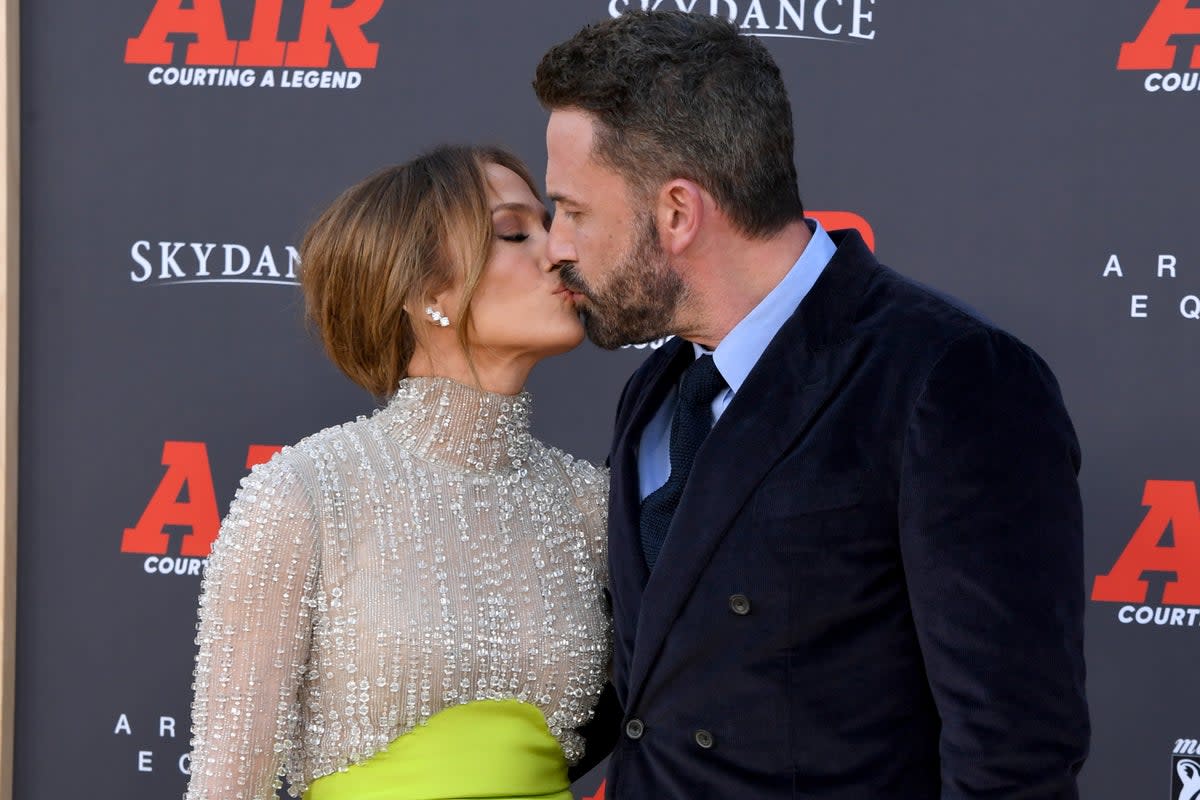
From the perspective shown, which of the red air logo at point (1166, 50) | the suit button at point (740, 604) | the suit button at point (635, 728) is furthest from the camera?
the red air logo at point (1166, 50)

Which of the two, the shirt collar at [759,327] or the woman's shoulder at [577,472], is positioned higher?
the shirt collar at [759,327]

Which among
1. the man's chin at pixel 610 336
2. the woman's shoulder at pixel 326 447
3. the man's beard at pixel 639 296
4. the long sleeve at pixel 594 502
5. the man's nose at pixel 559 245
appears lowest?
the long sleeve at pixel 594 502

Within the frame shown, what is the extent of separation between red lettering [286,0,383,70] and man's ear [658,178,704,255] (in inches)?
52.4

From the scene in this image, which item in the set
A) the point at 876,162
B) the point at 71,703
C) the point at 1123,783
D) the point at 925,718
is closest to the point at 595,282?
the point at 925,718

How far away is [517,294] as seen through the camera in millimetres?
1846

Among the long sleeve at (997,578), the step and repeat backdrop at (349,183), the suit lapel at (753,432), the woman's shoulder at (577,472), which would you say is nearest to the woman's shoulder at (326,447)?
the woman's shoulder at (577,472)

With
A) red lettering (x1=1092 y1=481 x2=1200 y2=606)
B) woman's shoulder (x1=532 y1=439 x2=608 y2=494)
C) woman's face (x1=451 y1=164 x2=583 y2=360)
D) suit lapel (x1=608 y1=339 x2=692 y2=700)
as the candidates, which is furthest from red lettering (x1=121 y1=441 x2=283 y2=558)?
red lettering (x1=1092 y1=481 x2=1200 y2=606)

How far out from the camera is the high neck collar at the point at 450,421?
1894 mm

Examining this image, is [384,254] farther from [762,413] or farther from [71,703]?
[71,703]

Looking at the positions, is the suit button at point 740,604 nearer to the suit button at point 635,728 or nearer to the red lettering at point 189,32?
the suit button at point 635,728

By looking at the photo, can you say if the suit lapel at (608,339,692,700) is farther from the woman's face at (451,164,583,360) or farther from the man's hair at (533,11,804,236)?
the man's hair at (533,11,804,236)

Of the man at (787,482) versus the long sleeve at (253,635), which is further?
the long sleeve at (253,635)

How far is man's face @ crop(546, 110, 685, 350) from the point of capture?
1.67 m

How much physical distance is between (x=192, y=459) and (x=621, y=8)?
1.24 m
